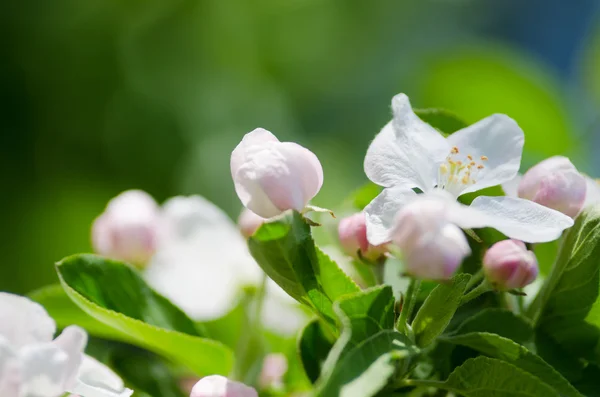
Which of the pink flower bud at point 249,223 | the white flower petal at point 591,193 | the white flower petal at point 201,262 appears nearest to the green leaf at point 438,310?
the white flower petal at point 591,193

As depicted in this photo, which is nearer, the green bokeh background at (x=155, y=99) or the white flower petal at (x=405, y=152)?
the white flower petal at (x=405, y=152)

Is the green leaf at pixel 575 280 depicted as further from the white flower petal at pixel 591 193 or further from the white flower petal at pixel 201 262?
the white flower petal at pixel 201 262

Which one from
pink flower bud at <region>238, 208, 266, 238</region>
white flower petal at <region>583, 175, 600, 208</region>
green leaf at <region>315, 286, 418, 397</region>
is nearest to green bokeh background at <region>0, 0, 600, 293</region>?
pink flower bud at <region>238, 208, 266, 238</region>

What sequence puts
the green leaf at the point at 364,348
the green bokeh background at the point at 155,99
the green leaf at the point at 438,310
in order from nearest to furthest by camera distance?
1. the green leaf at the point at 364,348
2. the green leaf at the point at 438,310
3. the green bokeh background at the point at 155,99

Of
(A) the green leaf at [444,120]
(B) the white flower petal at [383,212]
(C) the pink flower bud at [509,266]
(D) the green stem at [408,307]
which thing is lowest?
(D) the green stem at [408,307]

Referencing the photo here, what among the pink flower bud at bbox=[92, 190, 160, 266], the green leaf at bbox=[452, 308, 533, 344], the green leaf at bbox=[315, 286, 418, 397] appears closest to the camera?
the green leaf at bbox=[315, 286, 418, 397]

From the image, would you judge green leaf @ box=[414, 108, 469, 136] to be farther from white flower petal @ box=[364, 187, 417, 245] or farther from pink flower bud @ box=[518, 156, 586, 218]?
white flower petal @ box=[364, 187, 417, 245]
